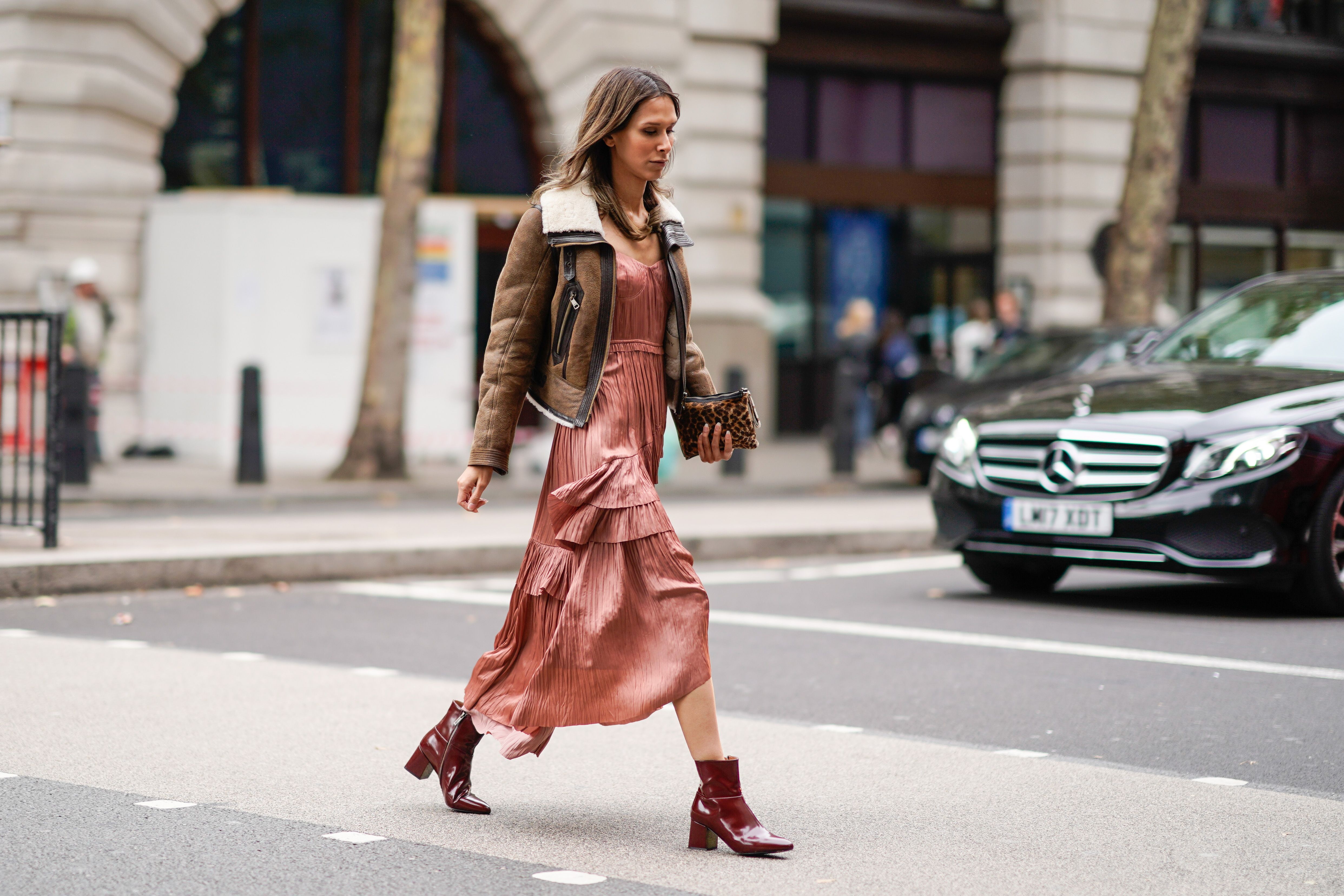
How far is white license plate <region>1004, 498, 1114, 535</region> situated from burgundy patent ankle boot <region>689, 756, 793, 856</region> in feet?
14.0

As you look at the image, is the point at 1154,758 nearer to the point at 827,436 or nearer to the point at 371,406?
the point at 371,406

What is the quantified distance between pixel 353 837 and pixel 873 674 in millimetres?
3004

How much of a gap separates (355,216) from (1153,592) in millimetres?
10451

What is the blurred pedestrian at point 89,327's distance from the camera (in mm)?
16297

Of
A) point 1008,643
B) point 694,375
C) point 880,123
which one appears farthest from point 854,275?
point 694,375

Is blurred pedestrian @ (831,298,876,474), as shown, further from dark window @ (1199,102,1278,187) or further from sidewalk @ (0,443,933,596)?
dark window @ (1199,102,1278,187)

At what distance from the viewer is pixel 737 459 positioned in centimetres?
1702

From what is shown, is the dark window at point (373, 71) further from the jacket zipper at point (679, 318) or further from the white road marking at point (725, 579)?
the jacket zipper at point (679, 318)

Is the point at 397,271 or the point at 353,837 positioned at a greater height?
the point at 397,271

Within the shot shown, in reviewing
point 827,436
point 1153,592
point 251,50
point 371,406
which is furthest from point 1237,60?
point 1153,592

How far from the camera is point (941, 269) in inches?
997

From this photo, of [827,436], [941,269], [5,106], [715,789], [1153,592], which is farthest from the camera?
[941,269]

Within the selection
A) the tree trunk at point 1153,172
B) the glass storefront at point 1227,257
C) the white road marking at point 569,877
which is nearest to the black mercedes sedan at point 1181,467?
the white road marking at point 569,877

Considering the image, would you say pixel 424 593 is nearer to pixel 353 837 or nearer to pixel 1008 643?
pixel 1008 643
